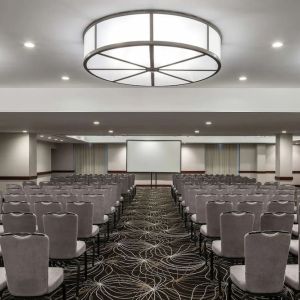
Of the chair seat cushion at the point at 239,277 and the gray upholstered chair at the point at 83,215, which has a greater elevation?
the gray upholstered chair at the point at 83,215

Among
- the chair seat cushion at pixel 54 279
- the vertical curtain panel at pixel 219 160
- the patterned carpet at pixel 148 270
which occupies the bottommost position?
the patterned carpet at pixel 148 270

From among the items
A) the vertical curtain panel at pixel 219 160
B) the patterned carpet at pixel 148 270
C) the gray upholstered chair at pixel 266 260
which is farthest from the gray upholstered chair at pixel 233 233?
the vertical curtain panel at pixel 219 160

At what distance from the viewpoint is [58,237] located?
4.09 metres

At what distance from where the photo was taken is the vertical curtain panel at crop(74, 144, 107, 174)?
23609 millimetres

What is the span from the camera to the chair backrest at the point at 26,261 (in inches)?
116

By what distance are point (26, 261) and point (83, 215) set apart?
7.40 feet

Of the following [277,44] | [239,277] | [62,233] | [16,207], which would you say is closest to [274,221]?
[239,277]

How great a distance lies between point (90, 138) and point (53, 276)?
19.3 meters

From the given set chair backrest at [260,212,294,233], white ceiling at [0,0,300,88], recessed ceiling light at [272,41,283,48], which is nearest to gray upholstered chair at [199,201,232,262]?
chair backrest at [260,212,294,233]

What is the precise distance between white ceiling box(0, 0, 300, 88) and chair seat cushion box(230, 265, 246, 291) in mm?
3161

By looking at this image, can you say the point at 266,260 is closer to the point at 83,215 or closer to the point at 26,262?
the point at 26,262

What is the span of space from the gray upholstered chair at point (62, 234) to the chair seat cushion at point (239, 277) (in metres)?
1.91

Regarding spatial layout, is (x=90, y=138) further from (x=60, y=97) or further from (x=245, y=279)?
(x=245, y=279)

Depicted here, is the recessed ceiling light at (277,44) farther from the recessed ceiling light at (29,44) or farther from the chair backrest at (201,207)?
the recessed ceiling light at (29,44)
